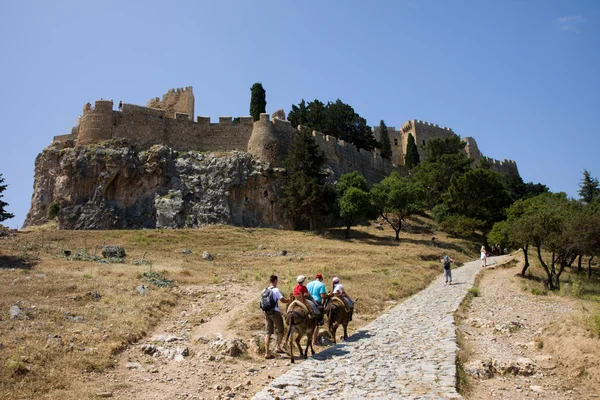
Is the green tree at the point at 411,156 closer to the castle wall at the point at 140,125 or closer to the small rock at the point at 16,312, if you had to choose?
the castle wall at the point at 140,125

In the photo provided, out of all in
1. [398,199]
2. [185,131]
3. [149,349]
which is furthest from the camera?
[185,131]

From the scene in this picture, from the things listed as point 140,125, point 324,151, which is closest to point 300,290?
point 140,125

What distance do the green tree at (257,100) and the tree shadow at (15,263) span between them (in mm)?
27010

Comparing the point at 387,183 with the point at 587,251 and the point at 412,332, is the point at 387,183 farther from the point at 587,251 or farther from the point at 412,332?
the point at 412,332

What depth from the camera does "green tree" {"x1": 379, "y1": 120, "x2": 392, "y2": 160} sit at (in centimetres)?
5659

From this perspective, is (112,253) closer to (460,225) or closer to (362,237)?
(362,237)

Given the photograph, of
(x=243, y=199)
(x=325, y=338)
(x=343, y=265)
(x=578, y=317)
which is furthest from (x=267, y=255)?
(x=578, y=317)

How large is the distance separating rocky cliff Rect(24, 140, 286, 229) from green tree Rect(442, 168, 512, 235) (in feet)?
56.3

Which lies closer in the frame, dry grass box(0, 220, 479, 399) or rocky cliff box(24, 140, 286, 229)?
dry grass box(0, 220, 479, 399)

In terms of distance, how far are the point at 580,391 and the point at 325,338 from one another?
5186 millimetres

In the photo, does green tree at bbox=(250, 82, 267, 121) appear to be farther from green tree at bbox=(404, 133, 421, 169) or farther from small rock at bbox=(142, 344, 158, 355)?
small rock at bbox=(142, 344, 158, 355)

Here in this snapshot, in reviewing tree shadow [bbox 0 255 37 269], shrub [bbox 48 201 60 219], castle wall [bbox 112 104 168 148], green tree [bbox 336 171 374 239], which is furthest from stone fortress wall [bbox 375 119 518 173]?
tree shadow [bbox 0 255 37 269]

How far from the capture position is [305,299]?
31.9ft

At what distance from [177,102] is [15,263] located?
2634 cm
